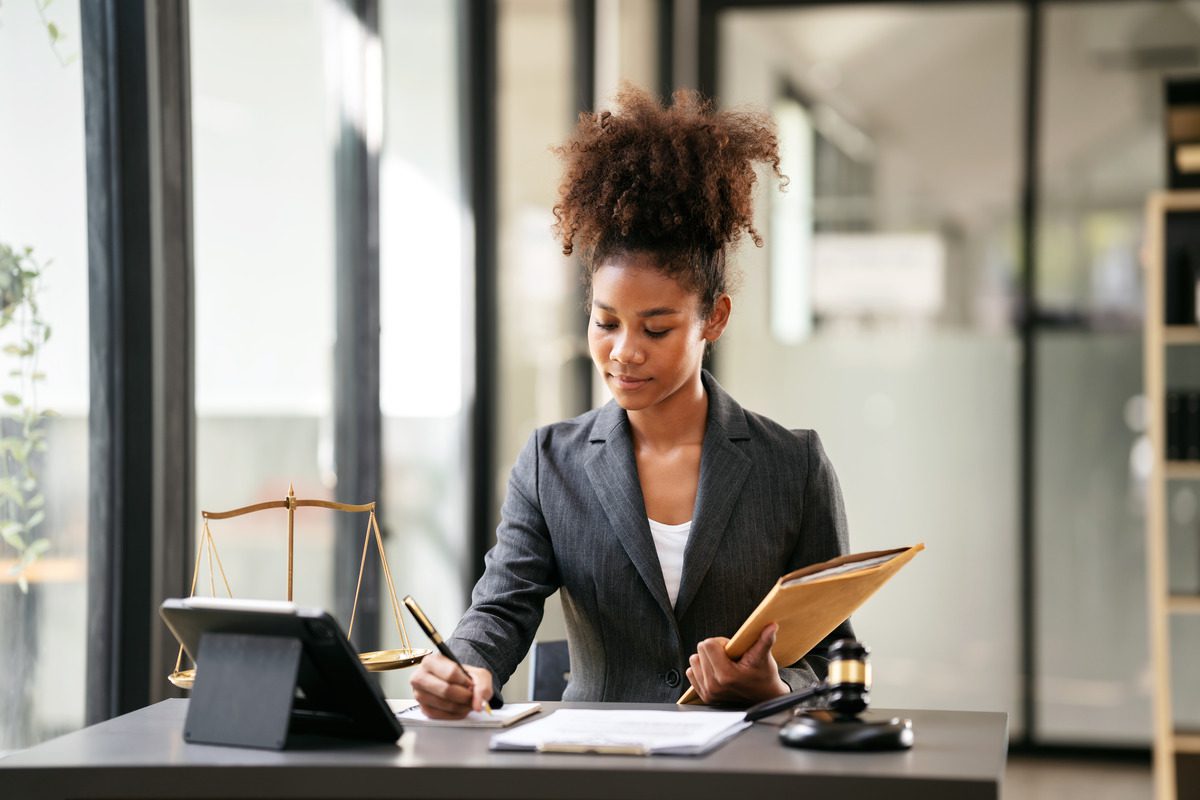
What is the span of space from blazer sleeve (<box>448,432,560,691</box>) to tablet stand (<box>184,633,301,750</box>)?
0.39 m

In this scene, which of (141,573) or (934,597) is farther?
(934,597)

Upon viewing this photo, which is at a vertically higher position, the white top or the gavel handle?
the white top

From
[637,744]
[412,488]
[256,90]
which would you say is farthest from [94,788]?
[412,488]

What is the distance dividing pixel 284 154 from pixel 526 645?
1.50 metres

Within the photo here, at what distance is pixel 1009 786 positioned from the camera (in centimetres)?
435

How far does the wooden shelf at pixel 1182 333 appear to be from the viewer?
394cm

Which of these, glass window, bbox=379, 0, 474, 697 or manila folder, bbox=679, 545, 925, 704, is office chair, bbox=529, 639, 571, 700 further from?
glass window, bbox=379, 0, 474, 697

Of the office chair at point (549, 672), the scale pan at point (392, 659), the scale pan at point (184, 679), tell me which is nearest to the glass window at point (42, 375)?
the scale pan at point (184, 679)

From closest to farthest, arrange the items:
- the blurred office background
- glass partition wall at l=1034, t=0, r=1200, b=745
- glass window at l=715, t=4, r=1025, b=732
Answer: the blurred office background → glass partition wall at l=1034, t=0, r=1200, b=745 → glass window at l=715, t=4, r=1025, b=732

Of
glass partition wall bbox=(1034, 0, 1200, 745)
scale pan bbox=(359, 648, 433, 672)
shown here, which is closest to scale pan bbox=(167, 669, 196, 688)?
scale pan bbox=(359, 648, 433, 672)

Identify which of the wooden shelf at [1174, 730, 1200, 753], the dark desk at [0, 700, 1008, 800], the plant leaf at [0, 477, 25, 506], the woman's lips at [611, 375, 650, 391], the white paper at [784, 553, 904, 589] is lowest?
the wooden shelf at [1174, 730, 1200, 753]

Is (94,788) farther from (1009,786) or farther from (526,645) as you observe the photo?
(1009,786)

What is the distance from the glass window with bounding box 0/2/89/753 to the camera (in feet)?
6.51

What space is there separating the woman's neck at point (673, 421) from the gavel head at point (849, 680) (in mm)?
636
